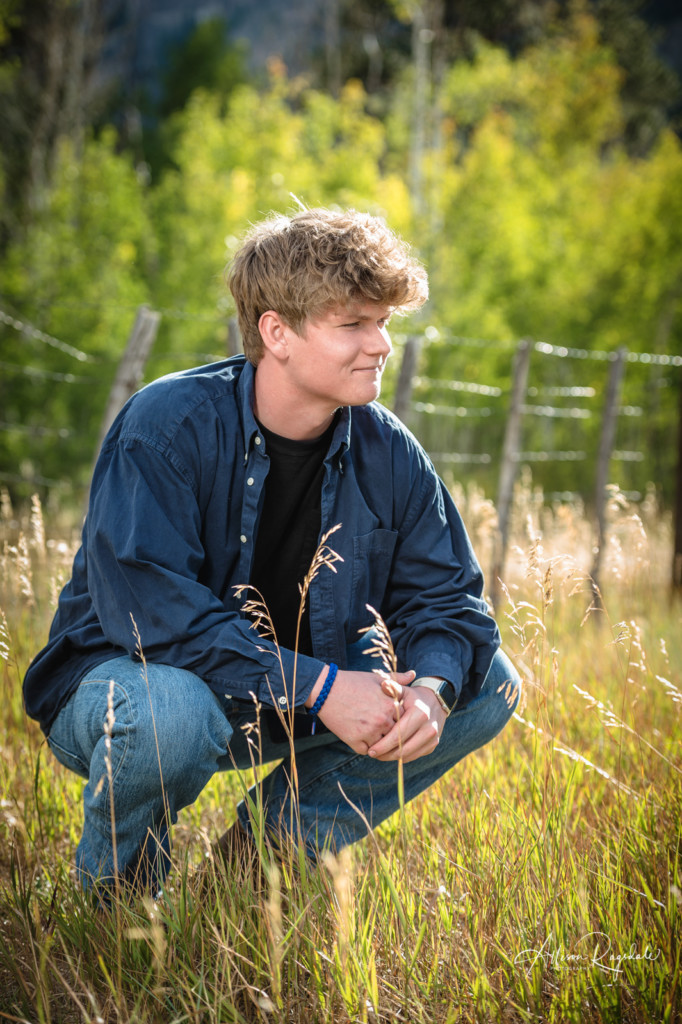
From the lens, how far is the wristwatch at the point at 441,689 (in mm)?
1703

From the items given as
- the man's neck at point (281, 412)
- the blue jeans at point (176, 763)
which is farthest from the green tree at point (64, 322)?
the blue jeans at point (176, 763)

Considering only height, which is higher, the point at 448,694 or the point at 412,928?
the point at 448,694

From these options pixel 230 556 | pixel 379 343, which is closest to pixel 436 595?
pixel 230 556

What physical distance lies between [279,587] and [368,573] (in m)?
0.22

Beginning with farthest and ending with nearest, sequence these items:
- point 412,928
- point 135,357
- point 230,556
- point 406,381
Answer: point 406,381
point 135,357
point 230,556
point 412,928

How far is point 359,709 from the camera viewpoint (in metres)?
1.60

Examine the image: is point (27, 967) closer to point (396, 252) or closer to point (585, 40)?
point (396, 252)

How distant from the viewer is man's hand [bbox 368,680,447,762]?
1592mm

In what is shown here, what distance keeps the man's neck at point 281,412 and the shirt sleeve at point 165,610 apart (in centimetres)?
38

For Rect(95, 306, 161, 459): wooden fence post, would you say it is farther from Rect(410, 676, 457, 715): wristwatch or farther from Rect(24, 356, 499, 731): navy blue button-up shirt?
Rect(410, 676, 457, 715): wristwatch

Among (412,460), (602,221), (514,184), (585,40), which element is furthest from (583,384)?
(412,460)

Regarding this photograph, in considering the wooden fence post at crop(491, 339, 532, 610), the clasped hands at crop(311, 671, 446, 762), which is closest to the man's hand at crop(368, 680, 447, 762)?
the clasped hands at crop(311, 671, 446, 762)

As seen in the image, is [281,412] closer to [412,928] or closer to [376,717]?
→ [376,717]

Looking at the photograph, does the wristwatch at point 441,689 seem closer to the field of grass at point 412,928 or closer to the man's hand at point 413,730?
Answer: the man's hand at point 413,730
